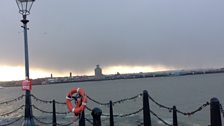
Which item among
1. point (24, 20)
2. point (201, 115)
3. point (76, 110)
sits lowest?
point (201, 115)

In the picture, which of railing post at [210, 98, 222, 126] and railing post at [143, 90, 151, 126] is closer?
→ railing post at [210, 98, 222, 126]

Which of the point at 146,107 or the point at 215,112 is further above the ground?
the point at 215,112

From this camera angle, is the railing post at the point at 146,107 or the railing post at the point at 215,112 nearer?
the railing post at the point at 215,112

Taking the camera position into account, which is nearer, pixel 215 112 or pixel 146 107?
pixel 215 112

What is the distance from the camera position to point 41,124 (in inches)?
775

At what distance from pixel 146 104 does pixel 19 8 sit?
6.01 m

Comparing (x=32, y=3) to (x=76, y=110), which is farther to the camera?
(x=32, y=3)

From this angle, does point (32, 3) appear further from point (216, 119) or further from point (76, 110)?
point (216, 119)

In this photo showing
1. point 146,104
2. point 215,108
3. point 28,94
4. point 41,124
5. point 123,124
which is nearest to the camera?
point 215,108

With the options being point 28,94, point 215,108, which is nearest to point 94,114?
point 215,108

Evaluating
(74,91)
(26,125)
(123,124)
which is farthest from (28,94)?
(123,124)

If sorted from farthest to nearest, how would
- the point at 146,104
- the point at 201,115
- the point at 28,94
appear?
the point at 201,115 < the point at 28,94 < the point at 146,104

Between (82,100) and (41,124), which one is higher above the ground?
(82,100)

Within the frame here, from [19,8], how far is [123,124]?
28.4ft
